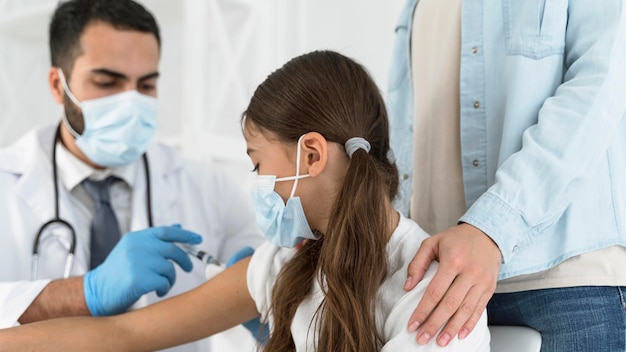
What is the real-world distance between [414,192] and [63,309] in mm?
831

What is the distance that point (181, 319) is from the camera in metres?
1.46

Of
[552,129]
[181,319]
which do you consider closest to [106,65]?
[181,319]

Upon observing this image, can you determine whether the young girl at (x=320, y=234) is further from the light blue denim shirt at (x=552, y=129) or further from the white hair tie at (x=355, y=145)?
the light blue denim shirt at (x=552, y=129)

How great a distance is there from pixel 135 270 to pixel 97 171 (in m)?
0.55

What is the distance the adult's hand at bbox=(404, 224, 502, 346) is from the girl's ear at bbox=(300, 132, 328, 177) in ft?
0.87

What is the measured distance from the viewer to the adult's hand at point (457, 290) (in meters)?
1.06

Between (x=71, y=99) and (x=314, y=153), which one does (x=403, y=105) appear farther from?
(x=71, y=99)

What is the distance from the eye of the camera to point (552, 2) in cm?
121

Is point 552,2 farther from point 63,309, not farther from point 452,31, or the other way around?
point 63,309

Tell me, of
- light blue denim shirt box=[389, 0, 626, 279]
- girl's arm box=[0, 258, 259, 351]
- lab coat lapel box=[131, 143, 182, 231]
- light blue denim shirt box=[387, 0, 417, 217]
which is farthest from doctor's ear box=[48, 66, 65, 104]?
light blue denim shirt box=[389, 0, 626, 279]

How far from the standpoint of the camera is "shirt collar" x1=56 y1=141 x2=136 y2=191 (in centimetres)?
200

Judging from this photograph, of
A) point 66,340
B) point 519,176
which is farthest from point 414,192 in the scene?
point 66,340

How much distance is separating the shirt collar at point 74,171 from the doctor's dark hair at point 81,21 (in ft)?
0.76

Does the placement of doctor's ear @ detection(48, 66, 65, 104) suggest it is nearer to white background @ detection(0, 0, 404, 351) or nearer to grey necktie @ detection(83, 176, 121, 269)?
grey necktie @ detection(83, 176, 121, 269)
